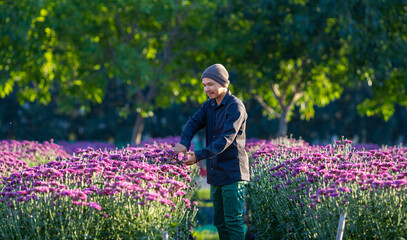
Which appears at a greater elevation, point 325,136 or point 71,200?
point 325,136

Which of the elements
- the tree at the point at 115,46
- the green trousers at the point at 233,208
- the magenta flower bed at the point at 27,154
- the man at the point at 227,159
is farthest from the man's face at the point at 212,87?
the tree at the point at 115,46

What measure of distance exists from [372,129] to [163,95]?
761 inches

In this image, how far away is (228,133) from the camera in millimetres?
5121

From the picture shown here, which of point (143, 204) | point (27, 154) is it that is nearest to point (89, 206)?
point (143, 204)

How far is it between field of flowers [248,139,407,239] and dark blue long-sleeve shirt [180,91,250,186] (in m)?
0.62

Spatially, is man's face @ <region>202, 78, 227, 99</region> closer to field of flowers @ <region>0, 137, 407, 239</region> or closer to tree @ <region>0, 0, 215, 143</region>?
field of flowers @ <region>0, 137, 407, 239</region>

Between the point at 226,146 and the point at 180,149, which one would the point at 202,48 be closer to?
the point at 180,149

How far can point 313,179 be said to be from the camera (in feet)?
17.3

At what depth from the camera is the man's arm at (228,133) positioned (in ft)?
16.5

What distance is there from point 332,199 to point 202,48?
39.5 ft

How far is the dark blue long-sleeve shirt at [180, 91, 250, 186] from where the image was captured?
5056 mm

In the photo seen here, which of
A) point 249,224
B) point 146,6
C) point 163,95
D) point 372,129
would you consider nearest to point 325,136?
point 372,129

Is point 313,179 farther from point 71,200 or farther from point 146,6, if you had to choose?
point 146,6

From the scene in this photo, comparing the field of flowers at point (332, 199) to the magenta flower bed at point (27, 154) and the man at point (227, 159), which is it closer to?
the man at point (227, 159)
